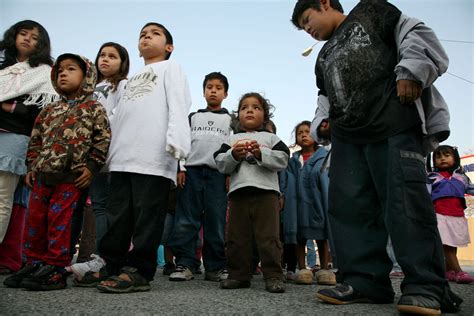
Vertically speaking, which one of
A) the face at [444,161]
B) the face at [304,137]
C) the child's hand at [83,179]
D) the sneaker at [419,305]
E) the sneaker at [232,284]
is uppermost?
the face at [304,137]

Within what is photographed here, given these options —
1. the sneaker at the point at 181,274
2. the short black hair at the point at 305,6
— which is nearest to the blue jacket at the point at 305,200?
the sneaker at the point at 181,274

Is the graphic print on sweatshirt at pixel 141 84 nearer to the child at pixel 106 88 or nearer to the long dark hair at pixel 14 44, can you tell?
the child at pixel 106 88

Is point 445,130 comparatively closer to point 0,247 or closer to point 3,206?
point 3,206

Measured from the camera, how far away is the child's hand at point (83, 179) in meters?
2.56

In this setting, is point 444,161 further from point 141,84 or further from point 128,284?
point 128,284

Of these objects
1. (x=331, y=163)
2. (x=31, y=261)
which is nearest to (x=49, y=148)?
(x=31, y=261)

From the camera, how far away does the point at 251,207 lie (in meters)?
2.84

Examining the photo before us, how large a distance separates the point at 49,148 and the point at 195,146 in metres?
1.39

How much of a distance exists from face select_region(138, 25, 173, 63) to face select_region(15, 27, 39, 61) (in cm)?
105

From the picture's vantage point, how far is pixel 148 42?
2.94 metres

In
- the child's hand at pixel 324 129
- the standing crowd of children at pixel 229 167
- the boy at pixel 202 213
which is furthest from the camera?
the boy at pixel 202 213

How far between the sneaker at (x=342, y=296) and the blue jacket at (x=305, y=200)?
162 cm

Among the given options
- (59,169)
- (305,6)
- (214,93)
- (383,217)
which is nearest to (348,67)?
(305,6)

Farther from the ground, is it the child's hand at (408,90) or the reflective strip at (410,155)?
the child's hand at (408,90)
